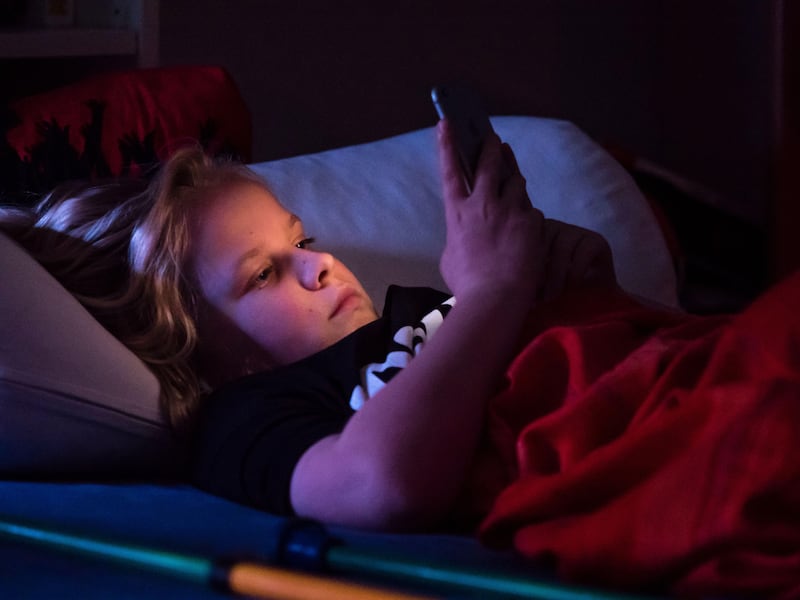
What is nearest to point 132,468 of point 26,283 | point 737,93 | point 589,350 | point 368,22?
point 26,283

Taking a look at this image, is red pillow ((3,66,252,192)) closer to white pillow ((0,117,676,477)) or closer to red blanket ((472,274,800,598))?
white pillow ((0,117,676,477))

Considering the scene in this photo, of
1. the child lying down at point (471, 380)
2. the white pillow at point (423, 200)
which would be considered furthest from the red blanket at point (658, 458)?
the white pillow at point (423, 200)

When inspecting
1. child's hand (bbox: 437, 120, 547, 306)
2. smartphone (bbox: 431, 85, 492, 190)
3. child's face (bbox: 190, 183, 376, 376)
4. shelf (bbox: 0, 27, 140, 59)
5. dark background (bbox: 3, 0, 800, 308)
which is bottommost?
dark background (bbox: 3, 0, 800, 308)

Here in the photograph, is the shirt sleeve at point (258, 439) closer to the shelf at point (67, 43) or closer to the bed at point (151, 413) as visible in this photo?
the bed at point (151, 413)

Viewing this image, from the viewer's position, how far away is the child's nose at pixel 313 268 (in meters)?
0.99

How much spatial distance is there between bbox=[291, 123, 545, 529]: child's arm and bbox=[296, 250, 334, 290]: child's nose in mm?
153

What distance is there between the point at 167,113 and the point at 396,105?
0.89 meters

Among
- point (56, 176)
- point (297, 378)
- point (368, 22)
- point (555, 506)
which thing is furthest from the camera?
point (368, 22)

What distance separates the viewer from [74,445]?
88cm

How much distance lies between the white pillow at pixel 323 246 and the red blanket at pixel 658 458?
0.32 meters

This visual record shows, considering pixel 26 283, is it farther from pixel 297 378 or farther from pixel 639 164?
pixel 639 164

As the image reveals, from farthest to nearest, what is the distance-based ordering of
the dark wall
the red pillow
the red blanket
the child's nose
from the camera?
the dark wall
the red pillow
the child's nose
the red blanket

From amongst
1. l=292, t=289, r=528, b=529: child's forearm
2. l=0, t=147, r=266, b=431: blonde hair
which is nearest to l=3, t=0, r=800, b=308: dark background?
l=0, t=147, r=266, b=431: blonde hair

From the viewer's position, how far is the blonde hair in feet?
3.26
